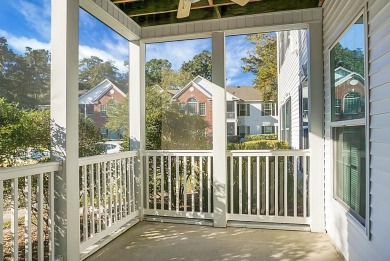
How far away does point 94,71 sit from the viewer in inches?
130

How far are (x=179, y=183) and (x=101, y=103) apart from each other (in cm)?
164

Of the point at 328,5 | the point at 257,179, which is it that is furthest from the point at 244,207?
the point at 328,5

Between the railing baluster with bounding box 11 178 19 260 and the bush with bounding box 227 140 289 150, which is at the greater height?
the bush with bounding box 227 140 289 150

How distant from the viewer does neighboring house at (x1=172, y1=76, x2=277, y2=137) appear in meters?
3.92

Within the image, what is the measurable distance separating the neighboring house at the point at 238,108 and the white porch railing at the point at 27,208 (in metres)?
2.15

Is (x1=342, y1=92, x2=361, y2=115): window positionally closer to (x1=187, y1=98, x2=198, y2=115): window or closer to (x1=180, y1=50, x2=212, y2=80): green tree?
(x1=180, y1=50, x2=212, y2=80): green tree

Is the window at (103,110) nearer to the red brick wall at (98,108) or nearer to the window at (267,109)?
the red brick wall at (98,108)

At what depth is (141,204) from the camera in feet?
14.1

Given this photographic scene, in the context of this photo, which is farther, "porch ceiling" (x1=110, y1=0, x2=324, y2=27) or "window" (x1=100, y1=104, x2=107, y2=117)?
"porch ceiling" (x1=110, y1=0, x2=324, y2=27)

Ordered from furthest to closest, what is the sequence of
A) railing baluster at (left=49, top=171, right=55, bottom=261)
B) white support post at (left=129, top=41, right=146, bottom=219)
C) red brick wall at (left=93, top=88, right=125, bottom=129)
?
white support post at (left=129, top=41, right=146, bottom=219) → red brick wall at (left=93, top=88, right=125, bottom=129) → railing baluster at (left=49, top=171, right=55, bottom=261)

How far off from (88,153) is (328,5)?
10.7 ft

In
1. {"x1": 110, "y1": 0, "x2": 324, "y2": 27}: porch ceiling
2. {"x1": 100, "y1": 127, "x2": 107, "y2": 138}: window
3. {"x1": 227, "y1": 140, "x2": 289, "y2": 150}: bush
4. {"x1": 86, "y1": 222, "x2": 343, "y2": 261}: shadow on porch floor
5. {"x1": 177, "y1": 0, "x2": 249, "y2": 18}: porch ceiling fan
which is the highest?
{"x1": 110, "y1": 0, "x2": 324, "y2": 27}: porch ceiling

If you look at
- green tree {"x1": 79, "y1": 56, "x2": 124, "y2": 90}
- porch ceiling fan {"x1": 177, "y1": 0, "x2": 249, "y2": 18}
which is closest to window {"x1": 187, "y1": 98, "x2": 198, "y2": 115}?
green tree {"x1": 79, "y1": 56, "x2": 124, "y2": 90}

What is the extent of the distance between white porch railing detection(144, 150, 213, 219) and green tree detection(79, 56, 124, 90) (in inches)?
52.5
